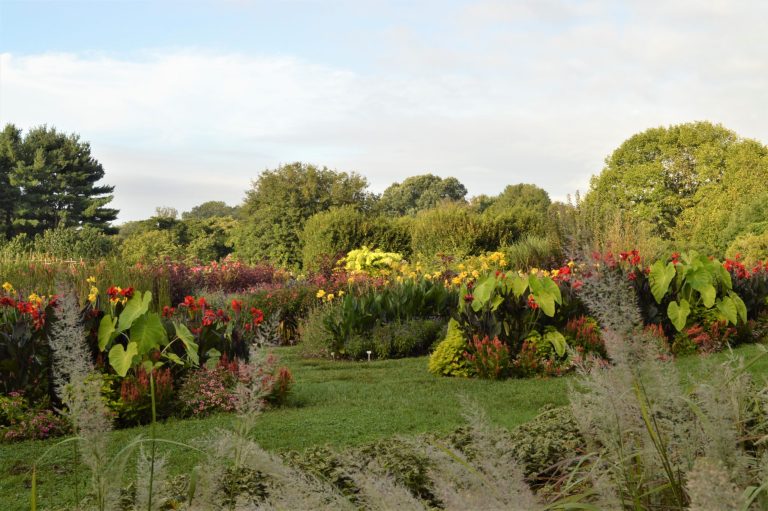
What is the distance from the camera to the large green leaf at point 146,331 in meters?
5.40

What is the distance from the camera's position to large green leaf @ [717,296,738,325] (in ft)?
25.6

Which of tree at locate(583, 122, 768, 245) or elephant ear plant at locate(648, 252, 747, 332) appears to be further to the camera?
tree at locate(583, 122, 768, 245)

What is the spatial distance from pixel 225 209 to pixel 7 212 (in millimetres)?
26761

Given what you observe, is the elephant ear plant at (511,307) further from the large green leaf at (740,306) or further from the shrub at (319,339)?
the shrub at (319,339)

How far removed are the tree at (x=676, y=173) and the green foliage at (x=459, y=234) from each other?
430 inches

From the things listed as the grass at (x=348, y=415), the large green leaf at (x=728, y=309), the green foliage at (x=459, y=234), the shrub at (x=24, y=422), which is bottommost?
the grass at (x=348, y=415)

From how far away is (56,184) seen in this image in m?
39.6

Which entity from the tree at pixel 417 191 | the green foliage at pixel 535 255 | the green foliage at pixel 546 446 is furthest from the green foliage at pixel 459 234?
the tree at pixel 417 191

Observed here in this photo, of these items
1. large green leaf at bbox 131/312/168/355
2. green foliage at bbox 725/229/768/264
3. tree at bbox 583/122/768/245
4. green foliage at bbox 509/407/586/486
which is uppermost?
tree at bbox 583/122/768/245

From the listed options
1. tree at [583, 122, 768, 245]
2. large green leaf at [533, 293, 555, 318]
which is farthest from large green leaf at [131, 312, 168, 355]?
tree at [583, 122, 768, 245]

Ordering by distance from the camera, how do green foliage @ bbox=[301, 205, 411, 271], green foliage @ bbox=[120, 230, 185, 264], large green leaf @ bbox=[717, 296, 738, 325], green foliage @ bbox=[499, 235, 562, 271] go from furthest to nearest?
green foliage @ bbox=[120, 230, 185, 264]
green foliage @ bbox=[301, 205, 411, 271]
green foliage @ bbox=[499, 235, 562, 271]
large green leaf @ bbox=[717, 296, 738, 325]

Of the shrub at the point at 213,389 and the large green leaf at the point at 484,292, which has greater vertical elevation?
the large green leaf at the point at 484,292

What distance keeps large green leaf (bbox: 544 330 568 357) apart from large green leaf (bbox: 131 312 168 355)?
366cm

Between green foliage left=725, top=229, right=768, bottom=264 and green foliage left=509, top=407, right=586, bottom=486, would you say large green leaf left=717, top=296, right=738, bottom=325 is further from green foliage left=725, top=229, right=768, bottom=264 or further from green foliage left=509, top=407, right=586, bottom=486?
green foliage left=725, top=229, right=768, bottom=264
